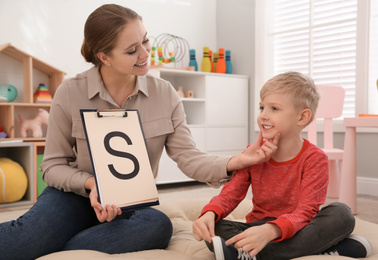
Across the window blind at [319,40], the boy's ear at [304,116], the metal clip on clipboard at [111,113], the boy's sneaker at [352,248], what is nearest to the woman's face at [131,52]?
the metal clip on clipboard at [111,113]

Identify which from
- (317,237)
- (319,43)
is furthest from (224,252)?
(319,43)

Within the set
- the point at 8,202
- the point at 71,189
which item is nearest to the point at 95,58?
the point at 71,189

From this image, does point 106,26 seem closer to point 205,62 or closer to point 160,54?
point 160,54

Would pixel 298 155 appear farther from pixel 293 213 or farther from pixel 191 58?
pixel 191 58

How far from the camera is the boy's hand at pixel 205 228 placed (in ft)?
3.51

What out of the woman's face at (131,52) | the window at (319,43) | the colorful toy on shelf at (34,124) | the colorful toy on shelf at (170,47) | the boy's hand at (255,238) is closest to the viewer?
the boy's hand at (255,238)

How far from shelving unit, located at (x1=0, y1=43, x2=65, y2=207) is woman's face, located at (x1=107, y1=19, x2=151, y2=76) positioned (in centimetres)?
162

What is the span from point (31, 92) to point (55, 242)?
75.3 inches

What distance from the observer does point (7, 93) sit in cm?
285

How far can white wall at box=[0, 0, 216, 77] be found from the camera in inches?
116

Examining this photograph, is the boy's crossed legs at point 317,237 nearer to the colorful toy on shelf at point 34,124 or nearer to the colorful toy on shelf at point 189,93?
the colorful toy on shelf at point 34,124

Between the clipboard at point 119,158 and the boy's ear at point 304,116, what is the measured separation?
0.48 meters

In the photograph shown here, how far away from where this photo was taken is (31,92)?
113 inches

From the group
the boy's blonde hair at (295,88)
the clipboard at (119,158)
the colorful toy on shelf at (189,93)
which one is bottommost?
the clipboard at (119,158)
